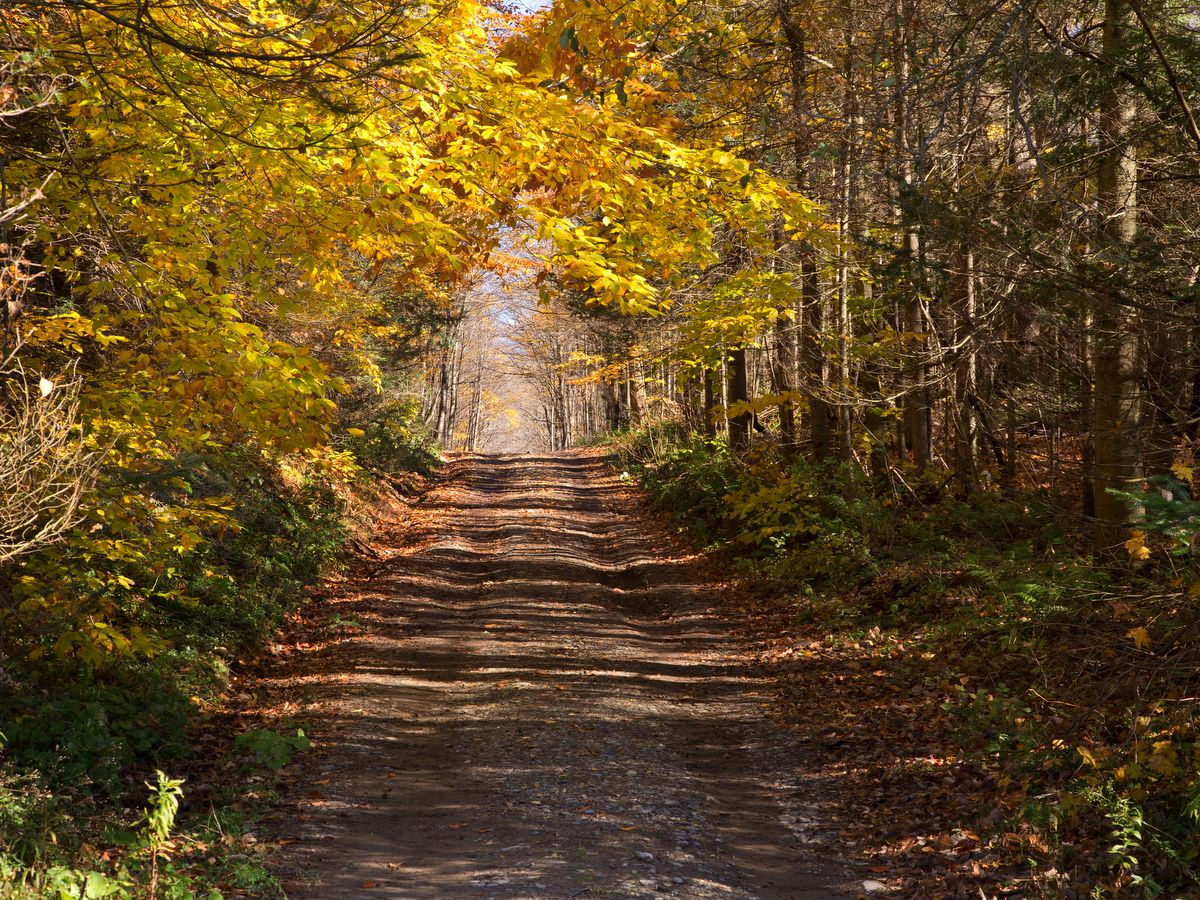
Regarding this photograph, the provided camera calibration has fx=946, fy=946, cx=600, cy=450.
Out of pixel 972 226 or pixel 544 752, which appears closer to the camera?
pixel 972 226

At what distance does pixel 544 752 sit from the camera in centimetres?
734

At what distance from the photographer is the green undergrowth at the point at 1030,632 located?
17.0 ft

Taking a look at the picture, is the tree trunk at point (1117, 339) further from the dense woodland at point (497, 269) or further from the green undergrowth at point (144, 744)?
the green undergrowth at point (144, 744)

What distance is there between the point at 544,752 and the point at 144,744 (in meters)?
2.89

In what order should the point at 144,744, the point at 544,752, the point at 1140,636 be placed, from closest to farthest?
the point at 1140,636 < the point at 144,744 < the point at 544,752

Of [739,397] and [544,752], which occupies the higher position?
[739,397]

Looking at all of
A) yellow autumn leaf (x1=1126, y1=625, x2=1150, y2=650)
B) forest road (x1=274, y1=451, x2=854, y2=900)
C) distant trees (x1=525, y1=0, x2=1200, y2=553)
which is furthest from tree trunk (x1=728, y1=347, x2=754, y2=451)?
yellow autumn leaf (x1=1126, y1=625, x2=1150, y2=650)

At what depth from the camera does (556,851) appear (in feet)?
18.2

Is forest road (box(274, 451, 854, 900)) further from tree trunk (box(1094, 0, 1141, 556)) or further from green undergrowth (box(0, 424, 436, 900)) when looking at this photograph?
tree trunk (box(1094, 0, 1141, 556))

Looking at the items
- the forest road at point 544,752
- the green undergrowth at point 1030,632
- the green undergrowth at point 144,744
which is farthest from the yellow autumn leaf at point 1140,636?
the green undergrowth at point 144,744

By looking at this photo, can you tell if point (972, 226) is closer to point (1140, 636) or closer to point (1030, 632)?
point (1140, 636)

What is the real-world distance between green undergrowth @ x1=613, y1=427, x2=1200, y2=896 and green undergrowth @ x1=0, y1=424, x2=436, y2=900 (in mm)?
4567

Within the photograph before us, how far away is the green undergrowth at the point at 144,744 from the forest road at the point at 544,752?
44 centimetres

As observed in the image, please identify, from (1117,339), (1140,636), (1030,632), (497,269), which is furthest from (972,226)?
(497,269)
